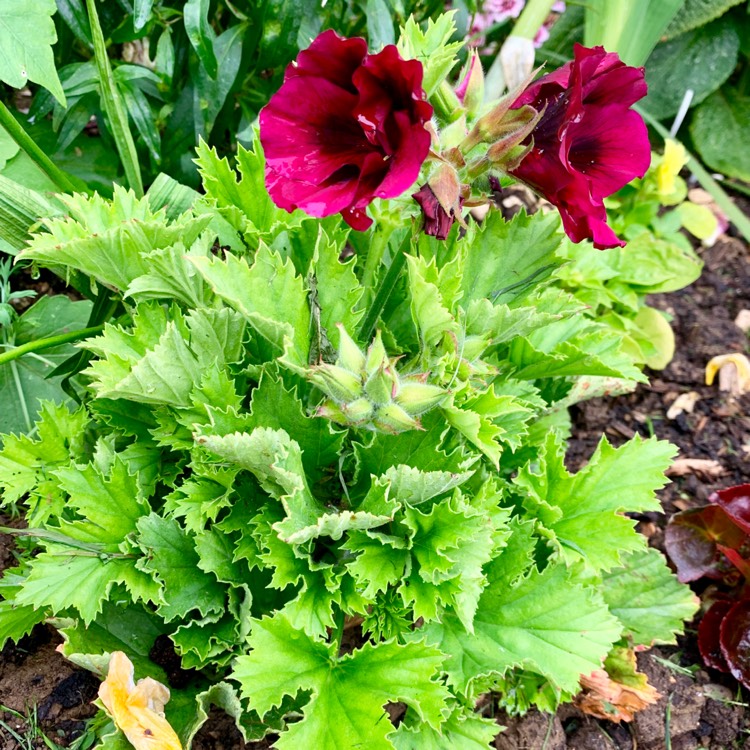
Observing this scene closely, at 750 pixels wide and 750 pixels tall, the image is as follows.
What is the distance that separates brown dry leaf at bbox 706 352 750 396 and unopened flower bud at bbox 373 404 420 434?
1.49 metres

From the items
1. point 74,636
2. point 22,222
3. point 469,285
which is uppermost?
point 469,285

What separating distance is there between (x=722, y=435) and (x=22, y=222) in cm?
179

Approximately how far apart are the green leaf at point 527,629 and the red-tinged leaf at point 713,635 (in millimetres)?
541

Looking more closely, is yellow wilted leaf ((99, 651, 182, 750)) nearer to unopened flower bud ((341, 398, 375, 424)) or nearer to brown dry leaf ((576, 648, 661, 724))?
unopened flower bud ((341, 398, 375, 424))

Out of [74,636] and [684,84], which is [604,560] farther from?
[684,84]

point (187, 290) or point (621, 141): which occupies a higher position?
point (621, 141)

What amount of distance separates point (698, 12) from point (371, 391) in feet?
7.99

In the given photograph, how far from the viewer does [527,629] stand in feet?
4.40

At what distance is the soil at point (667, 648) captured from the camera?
1.44m

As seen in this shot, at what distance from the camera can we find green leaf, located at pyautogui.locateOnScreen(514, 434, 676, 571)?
4.61 feet

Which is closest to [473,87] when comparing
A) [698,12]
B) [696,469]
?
[696,469]

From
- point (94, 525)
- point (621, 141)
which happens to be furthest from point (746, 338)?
point (94, 525)

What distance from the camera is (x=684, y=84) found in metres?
3.00

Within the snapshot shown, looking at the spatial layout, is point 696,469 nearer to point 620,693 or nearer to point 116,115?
point 620,693
